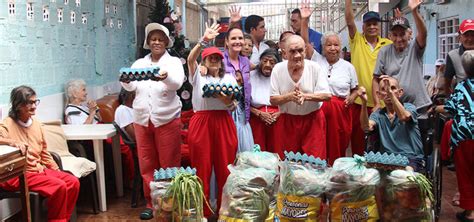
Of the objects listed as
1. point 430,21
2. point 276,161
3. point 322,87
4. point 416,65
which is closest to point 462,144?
point 416,65

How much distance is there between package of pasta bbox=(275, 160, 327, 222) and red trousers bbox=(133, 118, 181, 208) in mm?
1917

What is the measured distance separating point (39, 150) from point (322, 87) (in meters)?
2.20

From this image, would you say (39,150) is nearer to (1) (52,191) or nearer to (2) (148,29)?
(1) (52,191)

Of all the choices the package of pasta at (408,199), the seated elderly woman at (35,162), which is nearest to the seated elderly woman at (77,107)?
the seated elderly woman at (35,162)

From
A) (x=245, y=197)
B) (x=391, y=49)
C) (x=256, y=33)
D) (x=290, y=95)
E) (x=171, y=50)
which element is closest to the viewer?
(x=245, y=197)

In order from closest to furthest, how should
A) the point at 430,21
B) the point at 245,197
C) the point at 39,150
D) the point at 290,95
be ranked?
the point at 245,197 → the point at 290,95 → the point at 39,150 → the point at 430,21

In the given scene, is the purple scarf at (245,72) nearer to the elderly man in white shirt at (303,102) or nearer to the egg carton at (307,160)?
the elderly man in white shirt at (303,102)

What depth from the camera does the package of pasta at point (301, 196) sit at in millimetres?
2574

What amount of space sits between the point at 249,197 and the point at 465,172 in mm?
2312

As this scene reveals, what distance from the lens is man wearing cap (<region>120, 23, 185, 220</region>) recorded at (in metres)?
4.33

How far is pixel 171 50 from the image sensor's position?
25.5 ft

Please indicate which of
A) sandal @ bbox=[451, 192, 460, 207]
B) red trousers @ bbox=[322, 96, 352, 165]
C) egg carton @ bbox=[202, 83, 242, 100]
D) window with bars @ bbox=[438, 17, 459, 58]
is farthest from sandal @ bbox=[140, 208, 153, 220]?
window with bars @ bbox=[438, 17, 459, 58]

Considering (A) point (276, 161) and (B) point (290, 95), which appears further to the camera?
(B) point (290, 95)

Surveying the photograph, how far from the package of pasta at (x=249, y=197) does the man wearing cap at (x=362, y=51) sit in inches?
87.5
